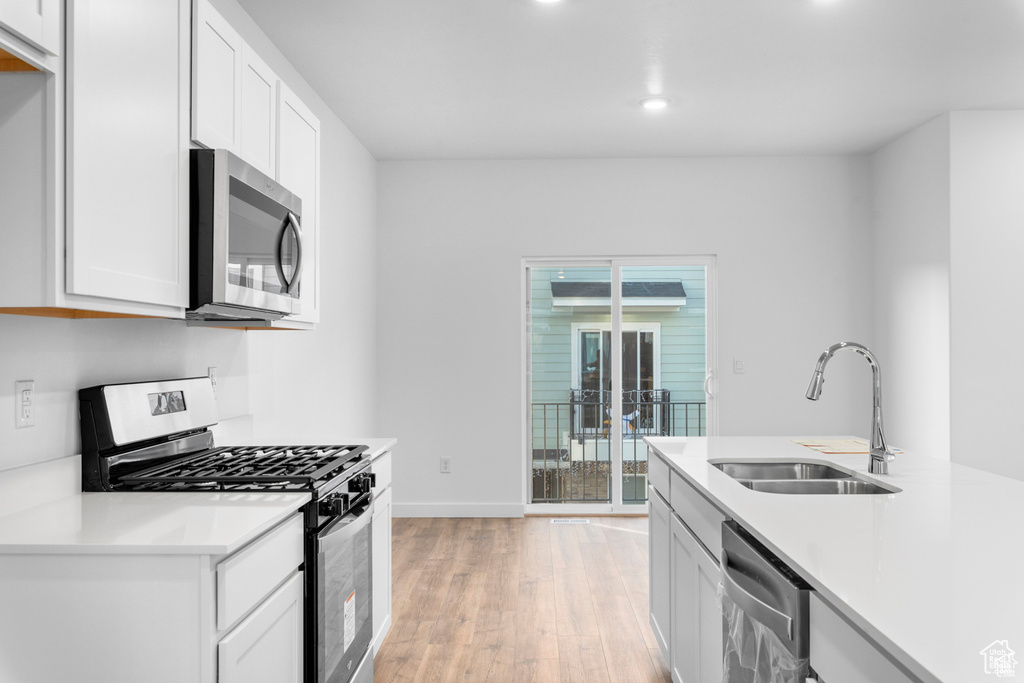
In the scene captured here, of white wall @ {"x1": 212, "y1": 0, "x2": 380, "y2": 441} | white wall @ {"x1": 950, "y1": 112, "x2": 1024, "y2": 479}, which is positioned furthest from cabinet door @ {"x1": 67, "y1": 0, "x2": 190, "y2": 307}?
white wall @ {"x1": 950, "y1": 112, "x2": 1024, "y2": 479}

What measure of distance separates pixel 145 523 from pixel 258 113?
4.47 feet

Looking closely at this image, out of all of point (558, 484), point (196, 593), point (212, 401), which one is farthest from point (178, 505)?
point (558, 484)

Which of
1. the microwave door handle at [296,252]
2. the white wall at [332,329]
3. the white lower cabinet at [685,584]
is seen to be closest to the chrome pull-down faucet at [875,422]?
the white lower cabinet at [685,584]

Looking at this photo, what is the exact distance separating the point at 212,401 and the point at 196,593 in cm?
120

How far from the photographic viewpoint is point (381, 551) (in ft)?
8.07

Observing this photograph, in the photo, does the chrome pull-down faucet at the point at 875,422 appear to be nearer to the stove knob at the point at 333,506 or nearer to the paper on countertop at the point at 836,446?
the paper on countertop at the point at 836,446

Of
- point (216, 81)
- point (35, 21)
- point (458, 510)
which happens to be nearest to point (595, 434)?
point (458, 510)

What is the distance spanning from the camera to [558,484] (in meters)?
4.98

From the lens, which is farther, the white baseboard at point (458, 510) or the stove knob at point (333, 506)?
the white baseboard at point (458, 510)

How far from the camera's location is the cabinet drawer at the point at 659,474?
2.41m

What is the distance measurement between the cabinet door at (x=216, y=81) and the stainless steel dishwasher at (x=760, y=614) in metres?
1.75

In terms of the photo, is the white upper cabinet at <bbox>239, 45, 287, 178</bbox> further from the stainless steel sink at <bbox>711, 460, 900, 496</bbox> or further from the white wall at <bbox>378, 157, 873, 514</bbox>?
the white wall at <bbox>378, 157, 873, 514</bbox>

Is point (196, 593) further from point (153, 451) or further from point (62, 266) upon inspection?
point (153, 451)

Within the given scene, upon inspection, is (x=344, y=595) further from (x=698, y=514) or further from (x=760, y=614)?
(x=760, y=614)
